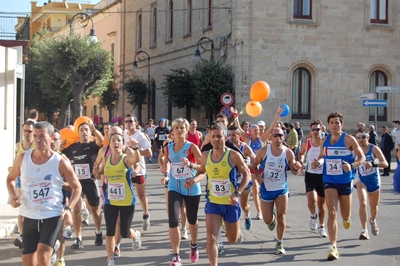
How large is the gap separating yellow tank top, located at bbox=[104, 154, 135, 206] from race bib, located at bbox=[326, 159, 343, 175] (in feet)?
9.30

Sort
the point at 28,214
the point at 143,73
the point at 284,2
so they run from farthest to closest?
the point at 143,73, the point at 284,2, the point at 28,214

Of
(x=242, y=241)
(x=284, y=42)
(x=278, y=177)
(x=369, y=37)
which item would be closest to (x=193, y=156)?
(x=278, y=177)

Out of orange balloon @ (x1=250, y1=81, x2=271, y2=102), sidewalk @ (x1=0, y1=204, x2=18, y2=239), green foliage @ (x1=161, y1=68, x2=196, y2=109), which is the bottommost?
sidewalk @ (x1=0, y1=204, x2=18, y2=239)

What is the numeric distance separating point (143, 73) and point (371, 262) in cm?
3551

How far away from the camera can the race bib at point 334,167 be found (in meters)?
9.02

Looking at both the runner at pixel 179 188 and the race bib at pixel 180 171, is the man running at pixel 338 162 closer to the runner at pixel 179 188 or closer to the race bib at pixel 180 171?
the runner at pixel 179 188

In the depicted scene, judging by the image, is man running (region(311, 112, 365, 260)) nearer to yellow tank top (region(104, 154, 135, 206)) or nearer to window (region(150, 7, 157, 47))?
yellow tank top (region(104, 154, 135, 206))

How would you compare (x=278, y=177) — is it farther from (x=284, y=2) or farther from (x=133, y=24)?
(x=133, y=24)

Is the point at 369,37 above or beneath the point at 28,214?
above

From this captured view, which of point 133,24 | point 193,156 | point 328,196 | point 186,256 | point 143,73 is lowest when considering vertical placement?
point 186,256

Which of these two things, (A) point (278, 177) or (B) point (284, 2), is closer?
(A) point (278, 177)

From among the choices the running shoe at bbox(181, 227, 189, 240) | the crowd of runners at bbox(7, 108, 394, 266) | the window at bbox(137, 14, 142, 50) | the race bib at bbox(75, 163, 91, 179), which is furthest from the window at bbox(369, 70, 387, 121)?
the race bib at bbox(75, 163, 91, 179)

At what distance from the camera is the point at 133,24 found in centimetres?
4528

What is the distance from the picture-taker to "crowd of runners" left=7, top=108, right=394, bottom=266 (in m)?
6.43
